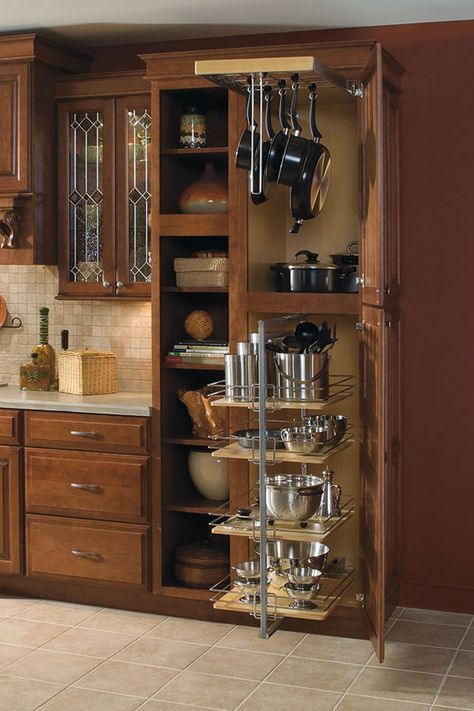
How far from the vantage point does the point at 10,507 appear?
4676 mm

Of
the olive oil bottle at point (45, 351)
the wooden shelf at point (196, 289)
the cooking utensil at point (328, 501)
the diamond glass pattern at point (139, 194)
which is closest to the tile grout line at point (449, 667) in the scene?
the cooking utensil at point (328, 501)

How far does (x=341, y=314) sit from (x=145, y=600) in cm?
152

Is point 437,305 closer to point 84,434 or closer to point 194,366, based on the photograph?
point 194,366

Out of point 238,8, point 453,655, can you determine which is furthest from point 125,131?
point 453,655

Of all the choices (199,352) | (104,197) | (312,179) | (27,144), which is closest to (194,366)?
(199,352)

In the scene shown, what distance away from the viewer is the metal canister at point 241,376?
3.98 m

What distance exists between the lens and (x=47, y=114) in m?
4.79

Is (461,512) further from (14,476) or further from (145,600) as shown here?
(14,476)

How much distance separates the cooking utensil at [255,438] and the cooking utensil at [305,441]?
6cm

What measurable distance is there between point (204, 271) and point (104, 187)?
2.39ft

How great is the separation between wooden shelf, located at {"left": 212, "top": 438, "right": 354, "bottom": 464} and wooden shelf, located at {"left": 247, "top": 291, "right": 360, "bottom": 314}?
54 cm

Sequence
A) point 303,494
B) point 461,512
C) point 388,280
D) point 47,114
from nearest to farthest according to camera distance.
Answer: point 303,494 < point 388,280 < point 461,512 < point 47,114

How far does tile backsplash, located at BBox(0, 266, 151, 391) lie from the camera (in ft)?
16.5

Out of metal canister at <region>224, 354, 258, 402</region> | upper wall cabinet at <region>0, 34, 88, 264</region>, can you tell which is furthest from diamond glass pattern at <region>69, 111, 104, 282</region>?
metal canister at <region>224, 354, 258, 402</region>
